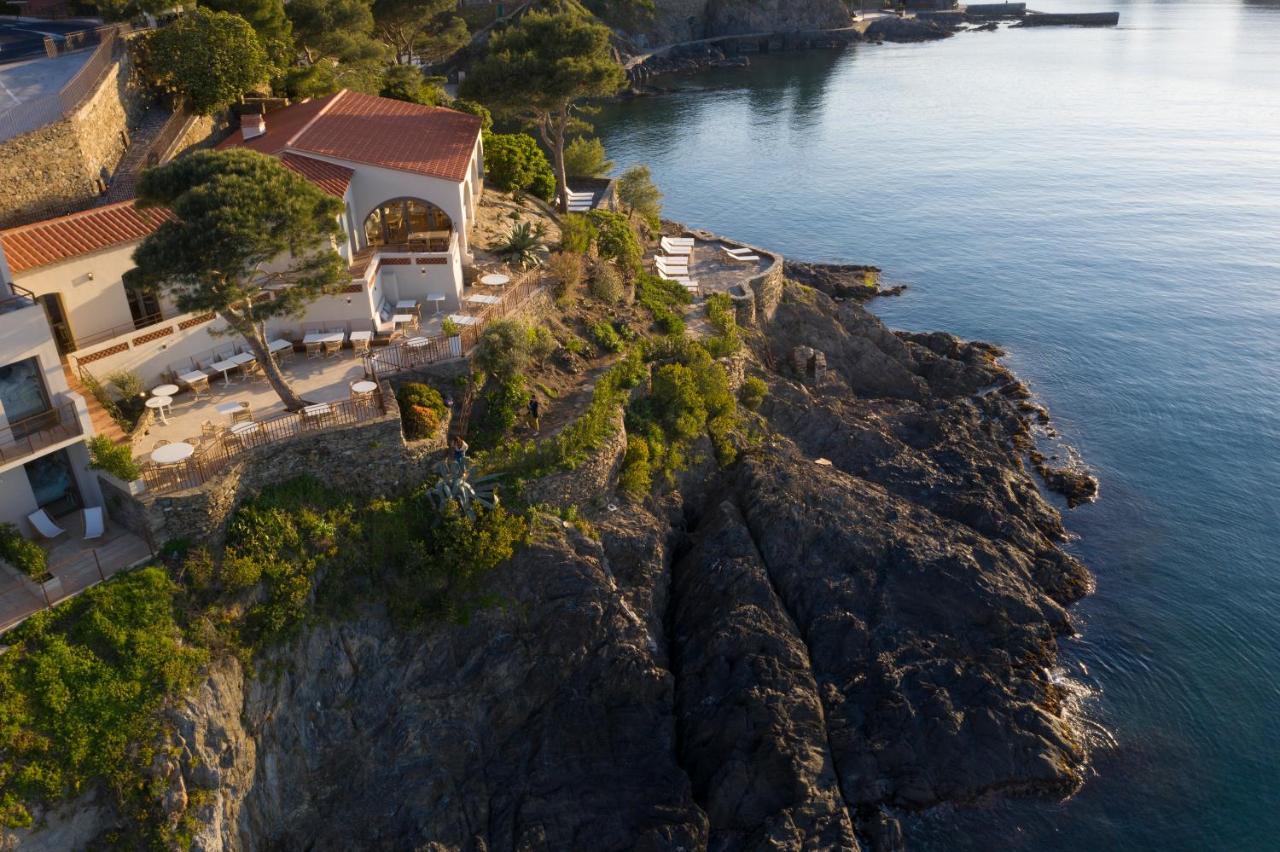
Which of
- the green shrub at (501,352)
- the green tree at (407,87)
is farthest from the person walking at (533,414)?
the green tree at (407,87)

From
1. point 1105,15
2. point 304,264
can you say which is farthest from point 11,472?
point 1105,15

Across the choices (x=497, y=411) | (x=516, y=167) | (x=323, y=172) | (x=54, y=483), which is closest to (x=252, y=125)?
(x=323, y=172)

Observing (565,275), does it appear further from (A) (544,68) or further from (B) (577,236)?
(A) (544,68)

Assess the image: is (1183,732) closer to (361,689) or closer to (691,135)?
(361,689)

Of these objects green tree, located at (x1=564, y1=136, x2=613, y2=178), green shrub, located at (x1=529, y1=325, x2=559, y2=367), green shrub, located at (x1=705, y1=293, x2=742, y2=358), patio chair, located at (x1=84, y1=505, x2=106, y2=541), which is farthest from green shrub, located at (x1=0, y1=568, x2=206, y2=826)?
green tree, located at (x1=564, y1=136, x2=613, y2=178)

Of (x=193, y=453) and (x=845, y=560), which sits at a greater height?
(x=193, y=453)

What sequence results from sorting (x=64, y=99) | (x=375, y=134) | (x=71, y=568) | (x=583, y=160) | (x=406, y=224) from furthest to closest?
(x=583, y=160) < (x=375, y=134) < (x=406, y=224) < (x=64, y=99) < (x=71, y=568)

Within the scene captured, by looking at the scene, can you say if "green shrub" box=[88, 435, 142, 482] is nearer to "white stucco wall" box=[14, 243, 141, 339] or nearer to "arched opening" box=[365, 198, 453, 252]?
"white stucco wall" box=[14, 243, 141, 339]
